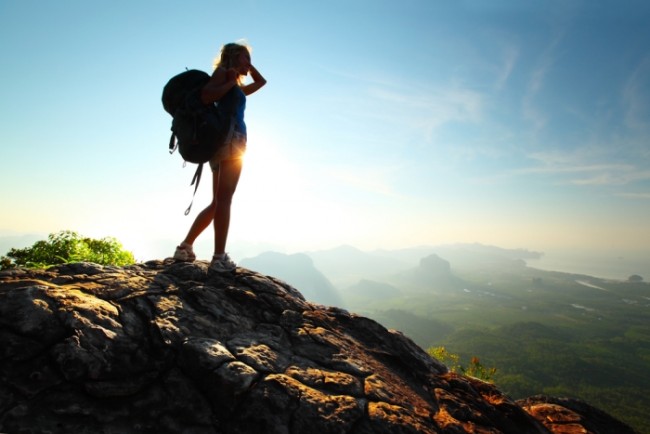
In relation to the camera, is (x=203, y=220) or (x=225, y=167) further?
(x=203, y=220)

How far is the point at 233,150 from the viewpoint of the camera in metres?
6.27

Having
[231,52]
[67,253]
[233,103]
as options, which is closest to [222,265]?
[233,103]

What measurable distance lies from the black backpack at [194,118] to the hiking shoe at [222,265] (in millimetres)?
2187

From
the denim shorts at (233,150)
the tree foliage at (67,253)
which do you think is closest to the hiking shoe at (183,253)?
the denim shorts at (233,150)

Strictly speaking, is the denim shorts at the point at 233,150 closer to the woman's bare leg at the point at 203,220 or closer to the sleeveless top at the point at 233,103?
the sleeveless top at the point at 233,103

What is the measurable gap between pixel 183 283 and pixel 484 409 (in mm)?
6106

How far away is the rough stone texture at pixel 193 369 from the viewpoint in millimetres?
3441

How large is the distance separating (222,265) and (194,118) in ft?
10.3

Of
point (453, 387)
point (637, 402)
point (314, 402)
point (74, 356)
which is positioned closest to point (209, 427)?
point (314, 402)

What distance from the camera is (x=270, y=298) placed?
6645 millimetres

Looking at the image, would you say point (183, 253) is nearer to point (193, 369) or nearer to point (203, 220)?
A: point (203, 220)

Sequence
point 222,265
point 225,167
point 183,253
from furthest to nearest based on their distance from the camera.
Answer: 1. point 183,253
2. point 222,265
3. point 225,167

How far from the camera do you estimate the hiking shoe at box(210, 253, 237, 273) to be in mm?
6809

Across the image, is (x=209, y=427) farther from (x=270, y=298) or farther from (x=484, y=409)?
(x=484, y=409)
